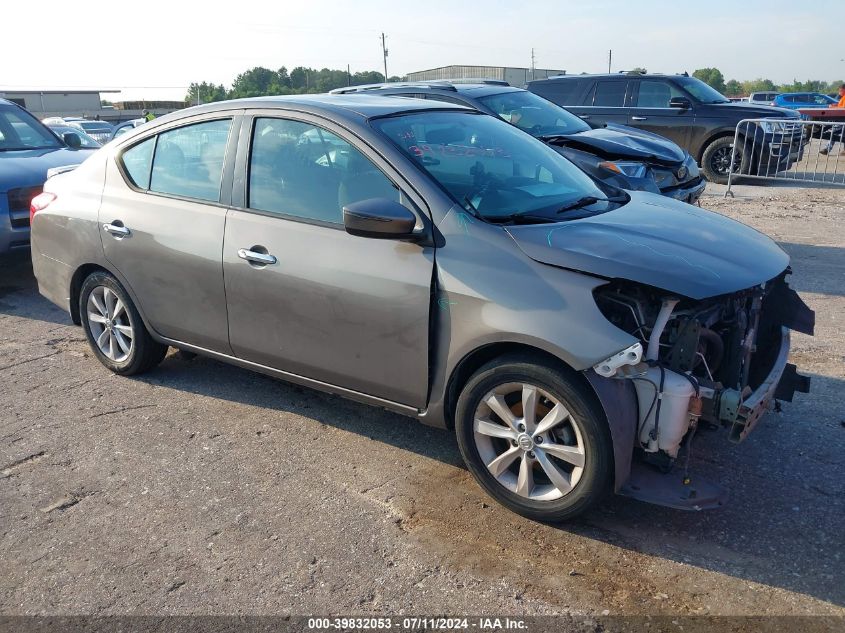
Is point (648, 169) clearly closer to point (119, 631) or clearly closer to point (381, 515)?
point (381, 515)

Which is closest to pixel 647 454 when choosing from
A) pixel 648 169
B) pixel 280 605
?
pixel 280 605

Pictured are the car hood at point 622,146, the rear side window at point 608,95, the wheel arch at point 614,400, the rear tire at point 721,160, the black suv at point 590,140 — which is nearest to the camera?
the wheel arch at point 614,400

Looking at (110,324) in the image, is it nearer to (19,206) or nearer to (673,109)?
(19,206)

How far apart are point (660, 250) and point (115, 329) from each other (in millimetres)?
3567

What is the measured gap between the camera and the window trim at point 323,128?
3633mm

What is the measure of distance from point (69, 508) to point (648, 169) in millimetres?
6713

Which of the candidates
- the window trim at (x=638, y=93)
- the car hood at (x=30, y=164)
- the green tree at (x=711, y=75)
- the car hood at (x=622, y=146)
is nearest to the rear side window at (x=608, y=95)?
the window trim at (x=638, y=93)

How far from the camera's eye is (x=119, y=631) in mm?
2840

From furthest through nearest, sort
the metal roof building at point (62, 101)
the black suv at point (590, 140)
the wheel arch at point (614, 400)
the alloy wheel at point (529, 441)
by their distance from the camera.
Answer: the metal roof building at point (62, 101), the black suv at point (590, 140), the alloy wheel at point (529, 441), the wheel arch at point (614, 400)

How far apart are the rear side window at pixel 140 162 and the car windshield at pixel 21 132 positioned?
443 cm

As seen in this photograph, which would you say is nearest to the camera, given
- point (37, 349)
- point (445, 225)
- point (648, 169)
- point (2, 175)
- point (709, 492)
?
point (709, 492)

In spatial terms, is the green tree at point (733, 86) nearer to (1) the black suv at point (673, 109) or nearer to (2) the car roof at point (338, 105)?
(1) the black suv at point (673, 109)

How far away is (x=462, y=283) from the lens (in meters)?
3.44

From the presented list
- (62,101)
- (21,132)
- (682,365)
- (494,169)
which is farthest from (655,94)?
(62,101)
